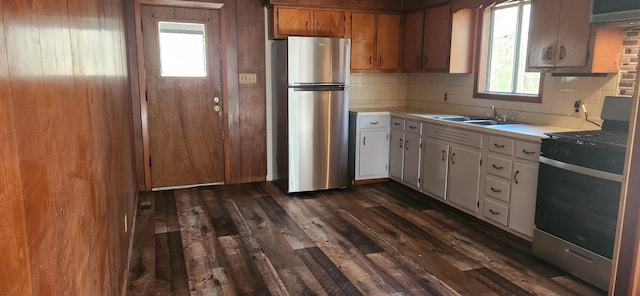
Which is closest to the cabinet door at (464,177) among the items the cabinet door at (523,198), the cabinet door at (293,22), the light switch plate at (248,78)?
the cabinet door at (523,198)

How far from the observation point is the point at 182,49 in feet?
15.6

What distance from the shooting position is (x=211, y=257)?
315 centimetres

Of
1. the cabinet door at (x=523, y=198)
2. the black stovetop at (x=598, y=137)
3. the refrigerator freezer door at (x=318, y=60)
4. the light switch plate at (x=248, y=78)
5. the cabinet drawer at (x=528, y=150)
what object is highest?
the refrigerator freezer door at (x=318, y=60)

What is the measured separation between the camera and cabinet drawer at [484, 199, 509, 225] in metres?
3.52

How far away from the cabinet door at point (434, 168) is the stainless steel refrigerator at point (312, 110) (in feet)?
2.97

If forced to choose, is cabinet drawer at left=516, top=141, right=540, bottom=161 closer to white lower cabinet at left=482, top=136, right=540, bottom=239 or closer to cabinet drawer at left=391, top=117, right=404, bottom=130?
white lower cabinet at left=482, top=136, right=540, bottom=239

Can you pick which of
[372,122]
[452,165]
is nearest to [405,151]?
[372,122]

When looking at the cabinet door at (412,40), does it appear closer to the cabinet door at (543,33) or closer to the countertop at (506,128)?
the countertop at (506,128)

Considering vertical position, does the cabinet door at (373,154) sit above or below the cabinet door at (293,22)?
below

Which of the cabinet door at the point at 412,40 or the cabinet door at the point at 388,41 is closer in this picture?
the cabinet door at the point at 412,40

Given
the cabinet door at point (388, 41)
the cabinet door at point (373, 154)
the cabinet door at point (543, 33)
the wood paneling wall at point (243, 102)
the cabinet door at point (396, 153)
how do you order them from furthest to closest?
1. the cabinet door at point (388, 41)
2. the cabinet door at point (373, 154)
3. the cabinet door at point (396, 153)
4. the wood paneling wall at point (243, 102)
5. the cabinet door at point (543, 33)

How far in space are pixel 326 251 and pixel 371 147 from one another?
2.03m

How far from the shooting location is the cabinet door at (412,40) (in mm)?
5016

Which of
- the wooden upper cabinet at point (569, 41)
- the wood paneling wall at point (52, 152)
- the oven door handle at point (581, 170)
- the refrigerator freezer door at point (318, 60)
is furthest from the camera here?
the refrigerator freezer door at point (318, 60)
